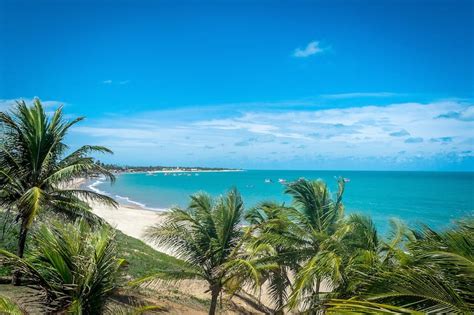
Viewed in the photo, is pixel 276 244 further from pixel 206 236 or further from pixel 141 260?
pixel 141 260

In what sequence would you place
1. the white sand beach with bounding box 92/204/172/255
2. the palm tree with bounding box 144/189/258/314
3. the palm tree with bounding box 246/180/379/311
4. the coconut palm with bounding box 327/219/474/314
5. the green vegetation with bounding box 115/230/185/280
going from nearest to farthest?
the coconut palm with bounding box 327/219/474/314 → the palm tree with bounding box 246/180/379/311 → the palm tree with bounding box 144/189/258/314 → the green vegetation with bounding box 115/230/185/280 → the white sand beach with bounding box 92/204/172/255

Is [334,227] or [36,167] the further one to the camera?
[334,227]

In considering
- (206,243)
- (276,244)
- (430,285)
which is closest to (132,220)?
(206,243)

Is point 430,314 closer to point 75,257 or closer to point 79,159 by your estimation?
point 75,257

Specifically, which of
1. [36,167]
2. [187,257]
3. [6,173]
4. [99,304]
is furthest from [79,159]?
[99,304]

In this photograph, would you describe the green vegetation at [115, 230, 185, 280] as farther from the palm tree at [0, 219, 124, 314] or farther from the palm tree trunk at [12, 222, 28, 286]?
the palm tree at [0, 219, 124, 314]

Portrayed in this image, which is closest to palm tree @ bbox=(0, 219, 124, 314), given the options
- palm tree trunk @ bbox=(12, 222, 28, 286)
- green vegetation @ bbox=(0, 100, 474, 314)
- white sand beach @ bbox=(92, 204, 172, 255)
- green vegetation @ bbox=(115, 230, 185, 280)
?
green vegetation @ bbox=(0, 100, 474, 314)
